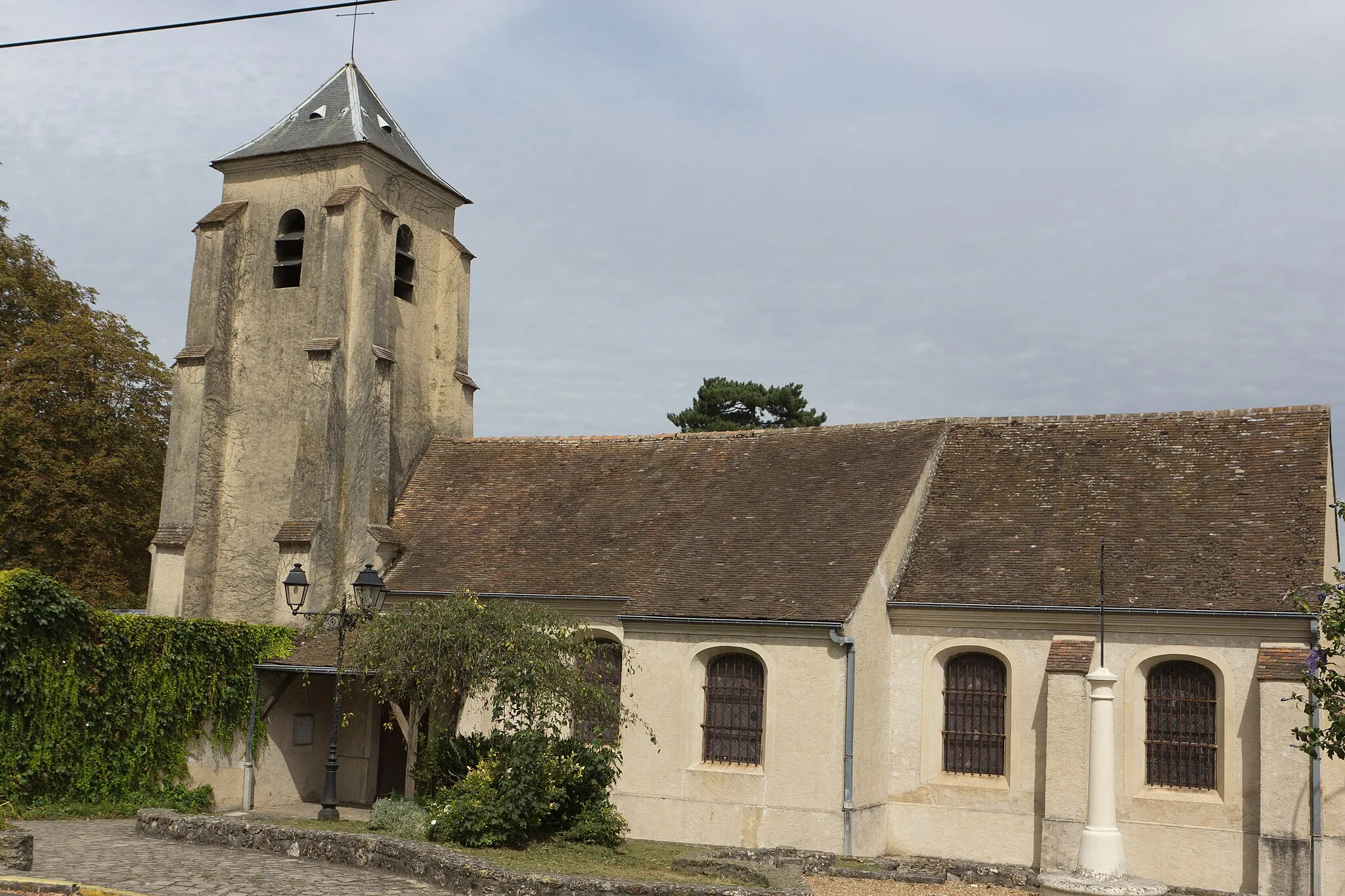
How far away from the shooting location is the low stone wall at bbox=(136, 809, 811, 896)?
12.8m

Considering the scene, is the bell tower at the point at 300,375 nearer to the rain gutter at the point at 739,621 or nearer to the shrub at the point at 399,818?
the rain gutter at the point at 739,621

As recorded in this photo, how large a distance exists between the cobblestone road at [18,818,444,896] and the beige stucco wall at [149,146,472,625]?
872cm

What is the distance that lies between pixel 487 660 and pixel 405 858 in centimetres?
367

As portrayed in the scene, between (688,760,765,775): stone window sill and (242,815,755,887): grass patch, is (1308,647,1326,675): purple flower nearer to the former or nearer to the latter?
(242,815,755,887): grass patch

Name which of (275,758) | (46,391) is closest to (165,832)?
(275,758)

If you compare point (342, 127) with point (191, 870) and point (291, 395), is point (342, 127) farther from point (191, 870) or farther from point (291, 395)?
point (191, 870)

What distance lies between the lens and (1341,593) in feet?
46.0

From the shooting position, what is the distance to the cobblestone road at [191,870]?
12.9 metres

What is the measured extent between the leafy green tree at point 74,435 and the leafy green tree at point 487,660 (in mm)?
15788

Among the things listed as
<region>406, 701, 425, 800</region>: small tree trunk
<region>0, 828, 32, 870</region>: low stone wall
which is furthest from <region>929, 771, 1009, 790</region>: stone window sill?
<region>0, 828, 32, 870</region>: low stone wall

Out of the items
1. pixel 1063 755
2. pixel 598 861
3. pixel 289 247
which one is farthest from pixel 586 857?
pixel 289 247

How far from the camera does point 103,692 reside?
19734mm

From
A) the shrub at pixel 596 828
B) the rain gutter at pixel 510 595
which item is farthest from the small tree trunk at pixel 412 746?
the shrub at pixel 596 828

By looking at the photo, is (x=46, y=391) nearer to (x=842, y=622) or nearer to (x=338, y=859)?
(x=338, y=859)
